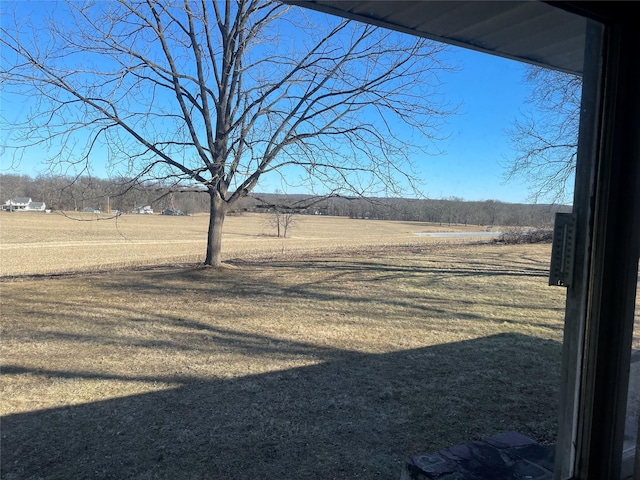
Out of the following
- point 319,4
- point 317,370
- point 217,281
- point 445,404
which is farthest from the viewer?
point 217,281

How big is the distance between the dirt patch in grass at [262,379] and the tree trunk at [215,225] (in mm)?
2835

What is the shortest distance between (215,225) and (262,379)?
7.38 m

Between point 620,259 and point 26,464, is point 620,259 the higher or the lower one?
the higher one

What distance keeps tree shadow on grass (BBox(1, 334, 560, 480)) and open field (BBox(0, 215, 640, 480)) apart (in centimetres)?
1

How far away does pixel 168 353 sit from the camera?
4.57 metres

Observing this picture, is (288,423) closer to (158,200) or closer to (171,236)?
(158,200)

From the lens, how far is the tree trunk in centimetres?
1066

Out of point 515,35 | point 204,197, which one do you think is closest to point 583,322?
point 515,35

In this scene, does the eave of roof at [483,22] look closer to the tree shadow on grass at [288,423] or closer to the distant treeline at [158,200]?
the tree shadow on grass at [288,423]

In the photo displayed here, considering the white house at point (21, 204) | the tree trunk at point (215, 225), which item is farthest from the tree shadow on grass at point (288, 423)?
the white house at point (21, 204)

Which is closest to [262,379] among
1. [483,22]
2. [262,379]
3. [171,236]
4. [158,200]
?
[262,379]

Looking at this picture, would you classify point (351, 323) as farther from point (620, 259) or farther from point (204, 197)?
point (204, 197)

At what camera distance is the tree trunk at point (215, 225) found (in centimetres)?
1066

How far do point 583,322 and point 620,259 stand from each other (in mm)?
266
